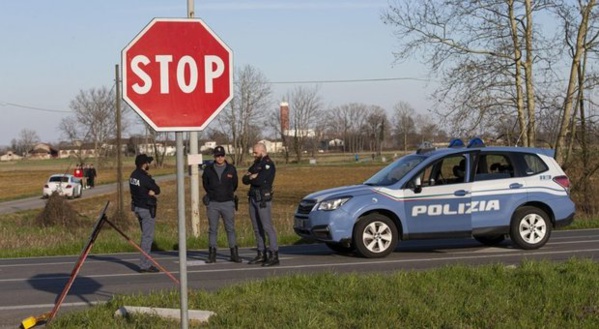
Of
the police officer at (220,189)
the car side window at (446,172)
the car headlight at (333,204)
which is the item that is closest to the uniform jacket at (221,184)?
the police officer at (220,189)

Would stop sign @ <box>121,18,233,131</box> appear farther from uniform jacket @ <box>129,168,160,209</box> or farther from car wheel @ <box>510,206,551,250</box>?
car wheel @ <box>510,206,551,250</box>

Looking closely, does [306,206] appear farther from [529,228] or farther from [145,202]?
[529,228]

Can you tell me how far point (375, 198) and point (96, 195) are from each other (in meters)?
46.8

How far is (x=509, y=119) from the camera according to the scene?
26375 millimetres

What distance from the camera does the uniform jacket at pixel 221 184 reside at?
13.2 metres

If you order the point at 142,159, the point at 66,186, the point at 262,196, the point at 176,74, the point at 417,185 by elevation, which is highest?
the point at 176,74

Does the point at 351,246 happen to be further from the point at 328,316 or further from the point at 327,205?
the point at 328,316

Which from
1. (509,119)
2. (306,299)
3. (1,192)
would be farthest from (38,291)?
(1,192)

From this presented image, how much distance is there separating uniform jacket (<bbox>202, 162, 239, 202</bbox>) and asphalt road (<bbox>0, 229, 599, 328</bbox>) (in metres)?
1.06

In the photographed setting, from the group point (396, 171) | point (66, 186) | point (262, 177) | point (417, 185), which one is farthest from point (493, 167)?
point (66, 186)

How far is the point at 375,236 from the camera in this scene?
1321cm

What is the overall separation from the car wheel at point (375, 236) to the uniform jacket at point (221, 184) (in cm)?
205

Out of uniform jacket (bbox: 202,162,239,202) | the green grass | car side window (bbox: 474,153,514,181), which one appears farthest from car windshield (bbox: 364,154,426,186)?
the green grass

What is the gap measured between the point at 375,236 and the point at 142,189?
3652 mm
